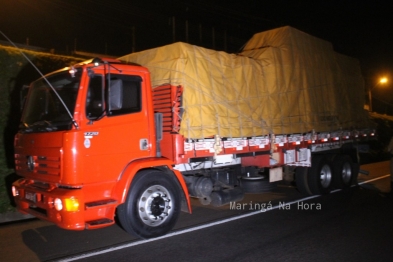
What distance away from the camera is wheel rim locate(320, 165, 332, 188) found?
950 cm

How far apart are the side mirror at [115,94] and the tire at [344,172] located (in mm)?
6794

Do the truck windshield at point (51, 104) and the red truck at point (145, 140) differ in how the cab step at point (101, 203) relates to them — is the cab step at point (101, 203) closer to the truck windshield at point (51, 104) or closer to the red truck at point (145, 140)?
the red truck at point (145, 140)

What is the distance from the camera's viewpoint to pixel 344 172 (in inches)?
399

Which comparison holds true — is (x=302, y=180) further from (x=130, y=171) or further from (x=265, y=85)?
(x=130, y=171)

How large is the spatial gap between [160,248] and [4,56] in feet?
19.7

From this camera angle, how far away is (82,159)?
5094mm

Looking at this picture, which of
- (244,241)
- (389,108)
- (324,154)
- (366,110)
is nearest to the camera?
(244,241)

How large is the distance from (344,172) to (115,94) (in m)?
7.47

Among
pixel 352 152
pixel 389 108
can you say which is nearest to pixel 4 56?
pixel 352 152

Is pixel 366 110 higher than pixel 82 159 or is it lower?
higher

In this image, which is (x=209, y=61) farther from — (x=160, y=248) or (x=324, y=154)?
(x=324, y=154)

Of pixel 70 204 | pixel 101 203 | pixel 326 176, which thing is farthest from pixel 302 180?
pixel 70 204

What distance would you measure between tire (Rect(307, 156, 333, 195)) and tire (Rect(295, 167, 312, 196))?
78mm

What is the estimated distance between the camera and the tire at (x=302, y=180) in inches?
360
